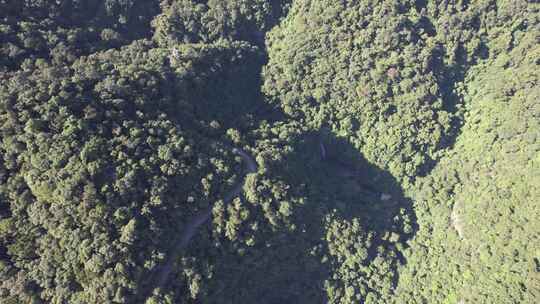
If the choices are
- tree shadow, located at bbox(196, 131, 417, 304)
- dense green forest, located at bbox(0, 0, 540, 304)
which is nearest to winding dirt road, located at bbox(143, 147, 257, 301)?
dense green forest, located at bbox(0, 0, 540, 304)

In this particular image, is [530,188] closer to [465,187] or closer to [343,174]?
[465,187]

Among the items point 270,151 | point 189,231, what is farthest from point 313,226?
point 189,231

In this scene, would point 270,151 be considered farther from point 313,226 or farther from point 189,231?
point 189,231

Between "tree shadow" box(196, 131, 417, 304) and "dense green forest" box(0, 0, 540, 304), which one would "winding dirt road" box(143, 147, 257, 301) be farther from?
"tree shadow" box(196, 131, 417, 304)

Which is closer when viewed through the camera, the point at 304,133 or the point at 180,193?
the point at 180,193

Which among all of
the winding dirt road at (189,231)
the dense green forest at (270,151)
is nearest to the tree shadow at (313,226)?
the dense green forest at (270,151)

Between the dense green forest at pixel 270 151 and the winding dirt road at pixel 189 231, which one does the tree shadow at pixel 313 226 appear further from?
the winding dirt road at pixel 189 231

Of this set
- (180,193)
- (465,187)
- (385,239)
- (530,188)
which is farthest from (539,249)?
(180,193)
